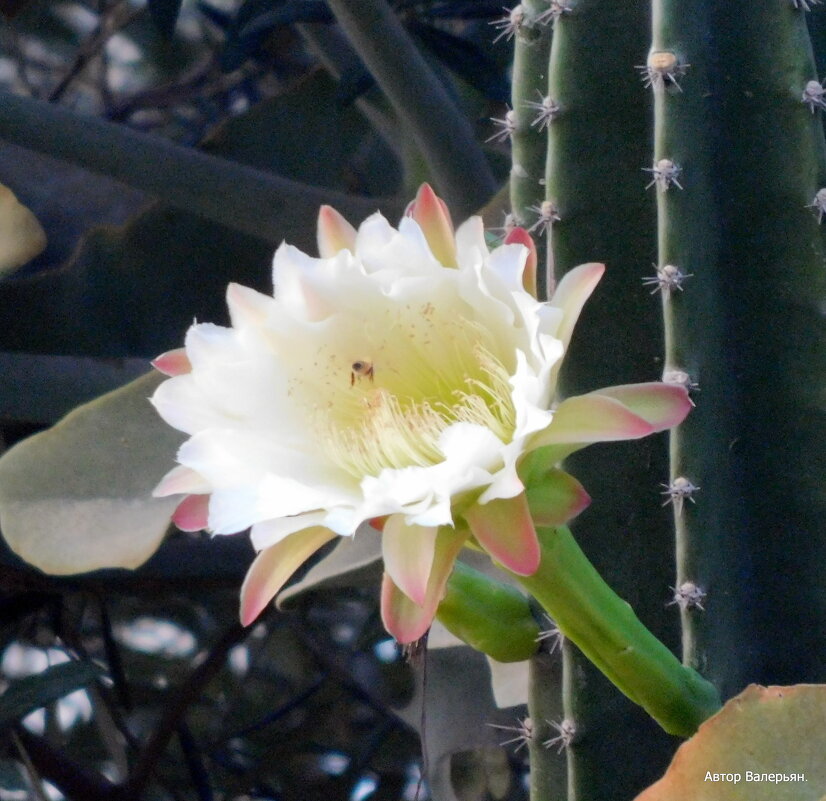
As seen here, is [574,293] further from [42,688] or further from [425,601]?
[42,688]

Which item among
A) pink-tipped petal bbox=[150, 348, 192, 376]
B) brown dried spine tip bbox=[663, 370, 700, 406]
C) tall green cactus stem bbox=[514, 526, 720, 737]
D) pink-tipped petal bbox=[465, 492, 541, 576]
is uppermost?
pink-tipped petal bbox=[150, 348, 192, 376]

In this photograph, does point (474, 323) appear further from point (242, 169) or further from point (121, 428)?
point (242, 169)

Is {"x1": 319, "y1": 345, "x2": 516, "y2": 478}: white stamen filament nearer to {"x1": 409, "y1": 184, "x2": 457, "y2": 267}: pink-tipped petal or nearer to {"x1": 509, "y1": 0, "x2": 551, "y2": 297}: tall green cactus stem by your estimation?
Answer: {"x1": 409, "y1": 184, "x2": 457, "y2": 267}: pink-tipped petal

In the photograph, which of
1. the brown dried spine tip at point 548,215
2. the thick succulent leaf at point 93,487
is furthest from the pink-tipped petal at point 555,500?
the thick succulent leaf at point 93,487

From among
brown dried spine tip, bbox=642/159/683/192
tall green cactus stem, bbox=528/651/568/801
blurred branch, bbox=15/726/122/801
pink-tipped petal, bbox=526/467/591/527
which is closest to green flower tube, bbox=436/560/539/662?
tall green cactus stem, bbox=528/651/568/801

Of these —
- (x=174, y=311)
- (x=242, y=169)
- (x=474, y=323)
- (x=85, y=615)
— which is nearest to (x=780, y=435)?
(x=474, y=323)

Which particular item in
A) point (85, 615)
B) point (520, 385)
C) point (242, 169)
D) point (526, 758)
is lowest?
point (526, 758)

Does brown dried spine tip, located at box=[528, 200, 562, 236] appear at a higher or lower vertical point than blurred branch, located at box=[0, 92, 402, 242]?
lower
